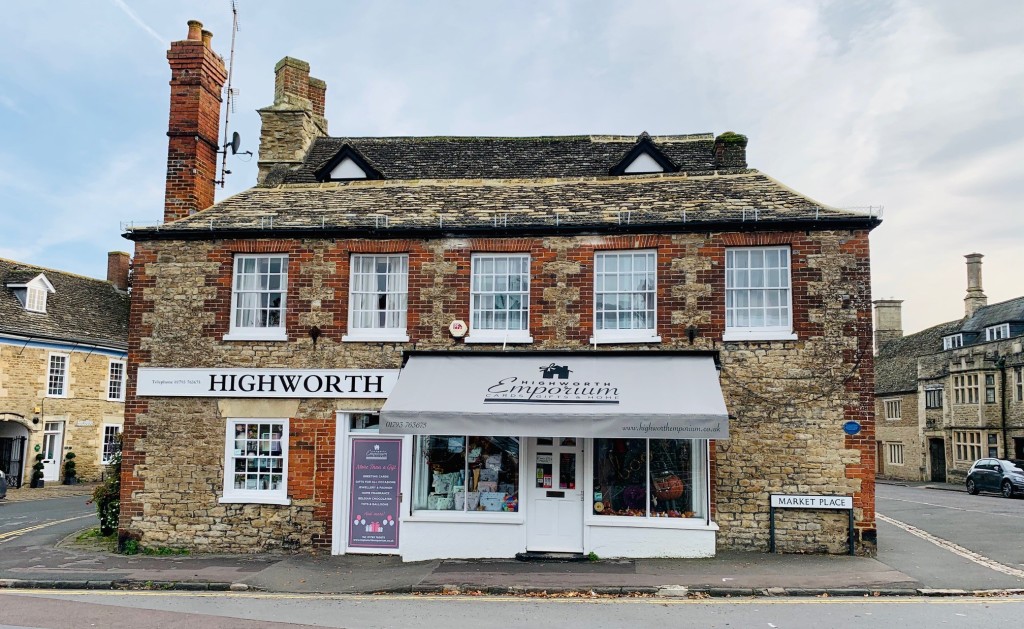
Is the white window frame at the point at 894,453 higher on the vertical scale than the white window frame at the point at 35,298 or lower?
lower

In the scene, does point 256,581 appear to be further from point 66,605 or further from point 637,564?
point 637,564

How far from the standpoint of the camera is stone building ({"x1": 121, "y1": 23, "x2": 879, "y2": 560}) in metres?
12.8

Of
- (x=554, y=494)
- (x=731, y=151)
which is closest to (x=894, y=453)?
(x=731, y=151)

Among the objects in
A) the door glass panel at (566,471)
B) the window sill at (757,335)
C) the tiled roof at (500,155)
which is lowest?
the door glass panel at (566,471)

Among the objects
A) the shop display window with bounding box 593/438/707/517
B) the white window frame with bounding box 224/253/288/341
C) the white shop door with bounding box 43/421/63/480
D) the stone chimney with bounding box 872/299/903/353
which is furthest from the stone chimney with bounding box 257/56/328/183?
the stone chimney with bounding box 872/299/903/353

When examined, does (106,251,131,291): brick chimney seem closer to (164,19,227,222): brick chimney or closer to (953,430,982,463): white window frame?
(164,19,227,222): brick chimney

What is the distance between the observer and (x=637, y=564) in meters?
12.3

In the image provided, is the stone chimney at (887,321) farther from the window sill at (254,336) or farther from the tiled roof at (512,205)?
the window sill at (254,336)

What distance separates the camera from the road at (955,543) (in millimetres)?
11352

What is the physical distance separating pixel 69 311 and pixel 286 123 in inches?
809

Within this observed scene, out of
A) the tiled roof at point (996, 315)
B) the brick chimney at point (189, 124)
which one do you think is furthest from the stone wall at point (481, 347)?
the tiled roof at point (996, 315)

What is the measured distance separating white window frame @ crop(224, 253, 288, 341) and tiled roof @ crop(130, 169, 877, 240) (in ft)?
1.94

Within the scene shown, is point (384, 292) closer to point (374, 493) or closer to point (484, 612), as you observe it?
point (374, 493)

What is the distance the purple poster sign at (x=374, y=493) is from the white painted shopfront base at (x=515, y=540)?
508mm
